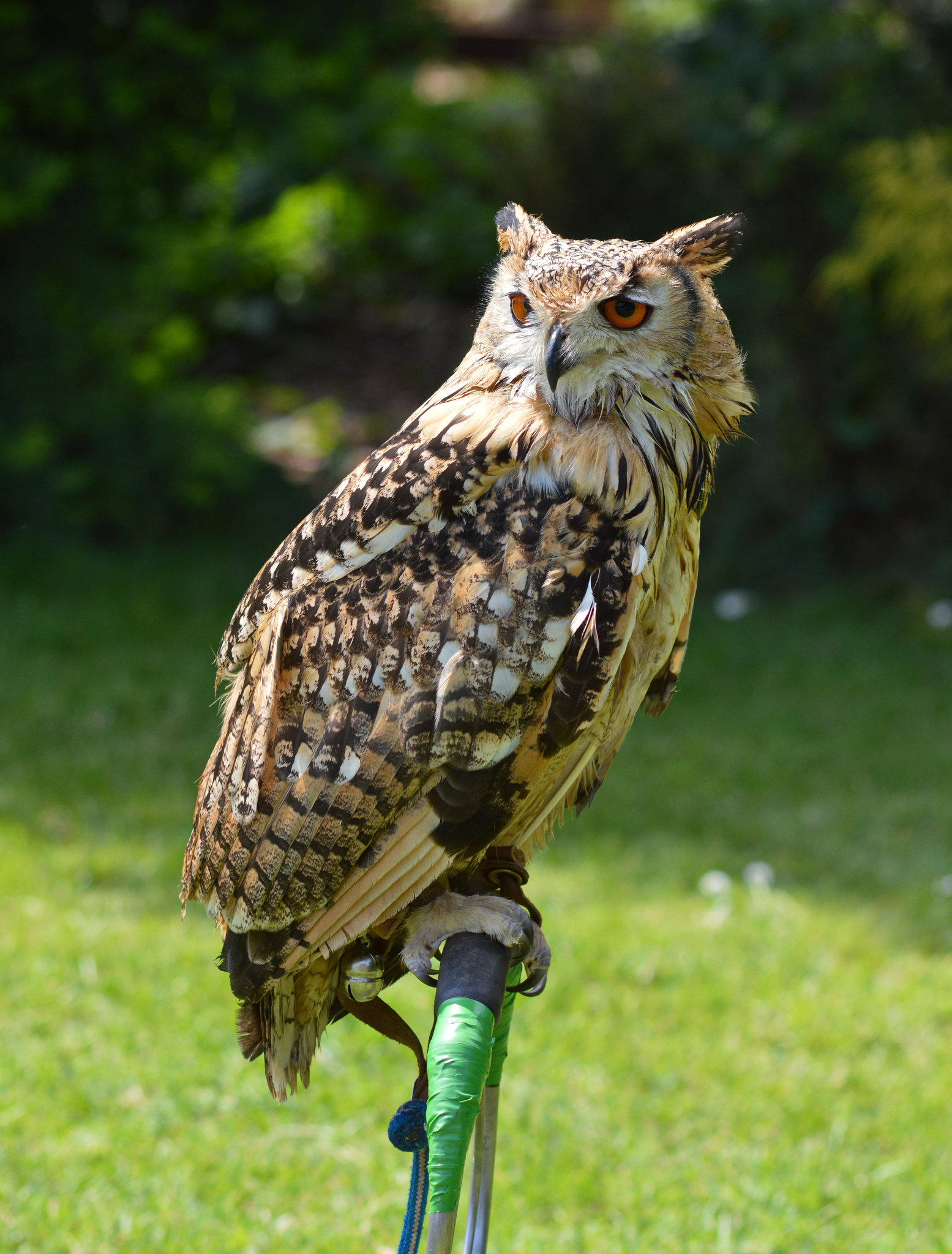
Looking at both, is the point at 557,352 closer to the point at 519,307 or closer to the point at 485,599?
the point at 519,307

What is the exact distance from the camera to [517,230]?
5.50 ft

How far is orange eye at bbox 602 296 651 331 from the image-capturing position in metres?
1.54

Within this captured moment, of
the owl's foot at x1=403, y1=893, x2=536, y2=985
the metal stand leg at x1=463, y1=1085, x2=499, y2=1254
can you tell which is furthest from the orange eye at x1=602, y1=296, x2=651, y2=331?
the metal stand leg at x1=463, y1=1085, x2=499, y2=1254

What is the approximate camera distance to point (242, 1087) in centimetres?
289

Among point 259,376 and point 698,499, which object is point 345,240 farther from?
point 698,499

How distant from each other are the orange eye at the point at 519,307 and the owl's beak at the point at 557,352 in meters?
0.07

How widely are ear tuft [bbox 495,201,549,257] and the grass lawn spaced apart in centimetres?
191

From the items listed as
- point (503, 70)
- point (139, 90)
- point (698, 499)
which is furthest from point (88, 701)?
point (503, 70)

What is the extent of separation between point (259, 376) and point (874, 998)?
626 centimetres

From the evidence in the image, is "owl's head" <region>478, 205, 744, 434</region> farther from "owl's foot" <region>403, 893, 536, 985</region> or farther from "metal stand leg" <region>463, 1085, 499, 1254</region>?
"metal stand leg" <region>463, 1085, 499, 1254</region>

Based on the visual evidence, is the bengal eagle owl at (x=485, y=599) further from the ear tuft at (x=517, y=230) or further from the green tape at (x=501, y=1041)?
the green tape at (x=501, y=1041)

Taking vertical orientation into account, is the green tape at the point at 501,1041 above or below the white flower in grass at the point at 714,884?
below

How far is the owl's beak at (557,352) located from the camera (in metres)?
1.53

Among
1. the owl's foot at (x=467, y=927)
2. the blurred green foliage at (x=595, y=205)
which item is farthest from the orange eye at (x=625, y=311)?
the blurred green foliage at (x=595, y=205)
